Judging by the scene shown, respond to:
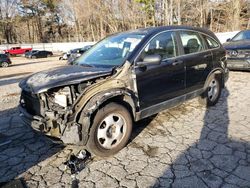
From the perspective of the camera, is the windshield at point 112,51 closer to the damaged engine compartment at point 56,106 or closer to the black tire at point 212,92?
the damaged engine compartment at point 56,106

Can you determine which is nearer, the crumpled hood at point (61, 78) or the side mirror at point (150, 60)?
the crumpled hood at point (61, 78)

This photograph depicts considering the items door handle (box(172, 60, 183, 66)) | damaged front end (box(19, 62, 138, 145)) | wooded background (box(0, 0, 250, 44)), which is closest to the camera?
damaged front end (box(19, 62, 138, 145))

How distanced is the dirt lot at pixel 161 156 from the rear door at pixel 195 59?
724 mm

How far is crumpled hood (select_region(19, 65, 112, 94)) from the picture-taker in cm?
309

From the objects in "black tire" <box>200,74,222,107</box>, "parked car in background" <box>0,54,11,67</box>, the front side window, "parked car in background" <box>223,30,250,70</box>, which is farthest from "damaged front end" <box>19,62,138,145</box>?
"parked car in background" <box>0,54,11,67</box>

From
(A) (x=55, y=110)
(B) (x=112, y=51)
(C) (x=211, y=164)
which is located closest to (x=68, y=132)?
(A) (x=55, y=110)

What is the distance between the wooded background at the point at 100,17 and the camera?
32.4 metres

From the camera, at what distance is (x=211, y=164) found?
316 cm

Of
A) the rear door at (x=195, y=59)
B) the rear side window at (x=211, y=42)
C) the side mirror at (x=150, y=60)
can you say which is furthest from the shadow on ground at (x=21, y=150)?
the rear side window at (x=211, y=42)

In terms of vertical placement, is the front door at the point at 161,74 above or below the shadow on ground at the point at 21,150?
above

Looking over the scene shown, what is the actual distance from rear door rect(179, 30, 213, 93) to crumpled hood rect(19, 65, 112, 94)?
1.73 metres

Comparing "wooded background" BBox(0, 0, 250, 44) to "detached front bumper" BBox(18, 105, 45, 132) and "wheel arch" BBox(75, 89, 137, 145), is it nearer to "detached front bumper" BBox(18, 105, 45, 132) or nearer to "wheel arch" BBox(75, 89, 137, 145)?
"wheel arch" BBox(75, 89, 137, 145)

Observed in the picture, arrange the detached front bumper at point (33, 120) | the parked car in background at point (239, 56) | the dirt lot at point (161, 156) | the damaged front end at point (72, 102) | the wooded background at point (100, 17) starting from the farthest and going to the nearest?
the wooded background at point (100, 17) → the parked car in background at point (239, 56) → the detached front bumper at point (33, 120) → the damaged front end at point (72, 102) → the dirt lot at point (161, 156)

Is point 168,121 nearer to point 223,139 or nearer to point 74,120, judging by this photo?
point 223,139
